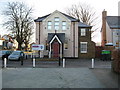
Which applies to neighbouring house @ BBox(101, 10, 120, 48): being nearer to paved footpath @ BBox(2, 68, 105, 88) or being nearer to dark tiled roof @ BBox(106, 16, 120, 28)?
dark tiled roof @ BBox(106, 16, 120, 28)

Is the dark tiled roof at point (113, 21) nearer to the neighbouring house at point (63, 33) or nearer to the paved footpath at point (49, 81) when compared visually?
the neighbouring house at point (63, 33)

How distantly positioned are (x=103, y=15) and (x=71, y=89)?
36.3 metres

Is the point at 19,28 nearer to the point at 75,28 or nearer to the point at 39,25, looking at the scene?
the point at 39,25

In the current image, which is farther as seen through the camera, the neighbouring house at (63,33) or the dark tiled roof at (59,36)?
the neighbouring house at (63,33)

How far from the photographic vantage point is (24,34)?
134 feet

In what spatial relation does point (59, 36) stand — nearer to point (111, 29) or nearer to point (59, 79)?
point (111, 29)

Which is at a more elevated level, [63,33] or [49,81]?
[63,33]

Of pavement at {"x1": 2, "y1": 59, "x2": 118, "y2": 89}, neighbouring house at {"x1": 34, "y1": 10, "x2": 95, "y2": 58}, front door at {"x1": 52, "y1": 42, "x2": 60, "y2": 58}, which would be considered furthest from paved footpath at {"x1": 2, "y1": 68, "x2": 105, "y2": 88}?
neighbouring house at {"x1": 34, "y1": 10, "x2": 95, "y2": 58}

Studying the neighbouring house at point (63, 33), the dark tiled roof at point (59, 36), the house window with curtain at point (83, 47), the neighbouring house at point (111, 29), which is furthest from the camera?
the neighbouring house at point (111, 29)

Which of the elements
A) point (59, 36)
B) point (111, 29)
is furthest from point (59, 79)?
point (111, 29)

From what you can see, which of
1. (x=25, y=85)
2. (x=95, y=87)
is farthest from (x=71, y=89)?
(x=25, y=85)

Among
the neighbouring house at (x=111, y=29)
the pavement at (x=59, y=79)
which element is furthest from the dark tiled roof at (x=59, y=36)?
the pavement at (x=59, y=79)

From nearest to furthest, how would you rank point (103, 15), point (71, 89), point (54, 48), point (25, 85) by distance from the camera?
point (71, 89), point (25, 85), point (54, 48), point (103, 15)

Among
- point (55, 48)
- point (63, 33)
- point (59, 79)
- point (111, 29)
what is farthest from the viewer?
point (111, 29)
